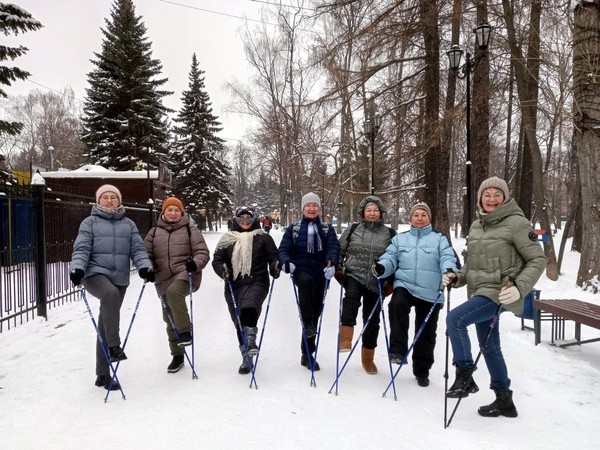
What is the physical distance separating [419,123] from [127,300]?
960cm

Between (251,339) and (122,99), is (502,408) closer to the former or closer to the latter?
(251,339)

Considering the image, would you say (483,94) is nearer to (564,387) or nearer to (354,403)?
(564,387)

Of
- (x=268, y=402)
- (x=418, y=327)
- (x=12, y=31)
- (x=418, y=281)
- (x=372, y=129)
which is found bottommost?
(x=268, y=402)

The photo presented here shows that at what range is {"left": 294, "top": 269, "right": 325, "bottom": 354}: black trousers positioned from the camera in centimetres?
453

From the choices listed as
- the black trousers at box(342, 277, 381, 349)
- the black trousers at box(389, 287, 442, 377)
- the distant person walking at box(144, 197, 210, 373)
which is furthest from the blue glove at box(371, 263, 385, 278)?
the distant person walking at box(144, 197, 210, 373)

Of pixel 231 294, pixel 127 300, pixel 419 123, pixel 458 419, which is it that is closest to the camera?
pixel 458 419

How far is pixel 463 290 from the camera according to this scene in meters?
9.45

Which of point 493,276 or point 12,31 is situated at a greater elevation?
point 12,31

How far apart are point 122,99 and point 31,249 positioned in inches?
878

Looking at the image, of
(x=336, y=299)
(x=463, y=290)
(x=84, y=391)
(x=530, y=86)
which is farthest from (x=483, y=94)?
Answer: (x=84, y=391)

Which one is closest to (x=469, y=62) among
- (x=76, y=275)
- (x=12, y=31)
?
(x=76, y=275)

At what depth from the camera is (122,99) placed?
26062 millimetres

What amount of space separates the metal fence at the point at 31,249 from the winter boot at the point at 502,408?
5.74m

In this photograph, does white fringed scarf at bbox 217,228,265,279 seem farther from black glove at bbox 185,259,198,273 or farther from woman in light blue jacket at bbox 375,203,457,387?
woman in light blue jacket at bbox 375,203,457,387
